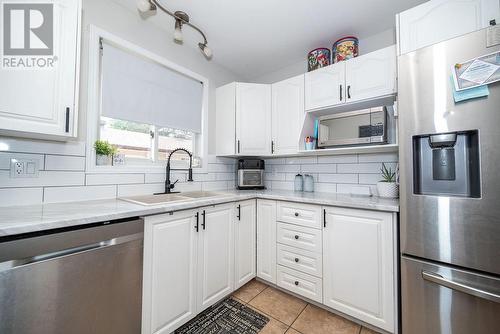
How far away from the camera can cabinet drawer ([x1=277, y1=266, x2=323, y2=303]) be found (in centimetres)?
166

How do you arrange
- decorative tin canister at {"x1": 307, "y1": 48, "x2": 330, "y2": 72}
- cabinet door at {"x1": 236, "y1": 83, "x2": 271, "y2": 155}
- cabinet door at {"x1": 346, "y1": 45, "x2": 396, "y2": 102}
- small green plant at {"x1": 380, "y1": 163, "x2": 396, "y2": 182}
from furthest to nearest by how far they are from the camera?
1. cabinet door at {"x1": 236, "y1": 83, "x2": 271, "y2": 155}
2. decorative tin canister at {"x1": 307, "y1": 48, "x2": 330, "y2": 72}
3. small green plant at {"x1": 380, "y1": 163, "x2": 396, "y2": 182}
4. cabinet door at {"x1": 346, "y1": 45, "x2": 396, "y2": 102}

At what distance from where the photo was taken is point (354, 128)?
1820 millimetres

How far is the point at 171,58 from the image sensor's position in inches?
80.1

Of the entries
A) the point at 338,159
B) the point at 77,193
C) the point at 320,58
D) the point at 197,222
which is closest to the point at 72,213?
the point at 77,193

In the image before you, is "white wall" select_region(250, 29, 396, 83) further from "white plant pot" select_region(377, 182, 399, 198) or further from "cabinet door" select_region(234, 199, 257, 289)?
"cabinet door" select_region(234, 199, 257, 289)

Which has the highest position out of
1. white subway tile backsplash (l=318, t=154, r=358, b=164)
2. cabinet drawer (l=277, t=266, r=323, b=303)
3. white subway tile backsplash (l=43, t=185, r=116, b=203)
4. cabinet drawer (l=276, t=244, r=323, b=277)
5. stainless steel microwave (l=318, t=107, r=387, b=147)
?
stainless steel microwave (l=318, t=107, r=387, b=147)

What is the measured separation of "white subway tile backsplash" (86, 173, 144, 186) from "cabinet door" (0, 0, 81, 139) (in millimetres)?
430

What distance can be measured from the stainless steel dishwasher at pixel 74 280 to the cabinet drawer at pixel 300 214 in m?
1.16

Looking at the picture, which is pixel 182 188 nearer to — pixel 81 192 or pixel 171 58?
pixel 81 192

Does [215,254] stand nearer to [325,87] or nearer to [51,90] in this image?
[51,90]

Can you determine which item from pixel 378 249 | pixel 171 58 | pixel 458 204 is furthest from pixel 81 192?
pixel 458 204

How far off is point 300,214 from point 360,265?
554 millimetres

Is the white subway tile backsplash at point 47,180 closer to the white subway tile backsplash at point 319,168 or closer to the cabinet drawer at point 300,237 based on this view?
the cabinet drawer at point 300,237

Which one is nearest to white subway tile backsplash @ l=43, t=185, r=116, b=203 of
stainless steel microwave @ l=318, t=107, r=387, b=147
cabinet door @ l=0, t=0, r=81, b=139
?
cabinet door @ l=0, t=0, r=81, b=139
